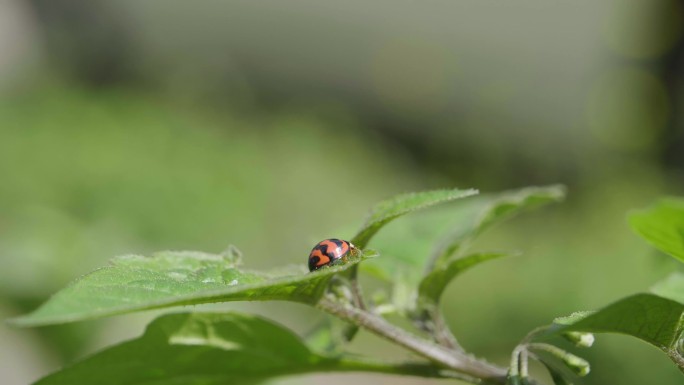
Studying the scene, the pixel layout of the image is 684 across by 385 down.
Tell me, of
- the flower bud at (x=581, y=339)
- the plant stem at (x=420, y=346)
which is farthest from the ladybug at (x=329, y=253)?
the flower bud at (x=581, y=339)

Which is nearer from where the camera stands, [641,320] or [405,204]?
[641,320]

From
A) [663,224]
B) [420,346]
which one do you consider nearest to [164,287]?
[420,346]

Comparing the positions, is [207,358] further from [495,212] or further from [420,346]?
[495,212]

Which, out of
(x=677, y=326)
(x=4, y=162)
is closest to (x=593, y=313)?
(x=677, y=326)

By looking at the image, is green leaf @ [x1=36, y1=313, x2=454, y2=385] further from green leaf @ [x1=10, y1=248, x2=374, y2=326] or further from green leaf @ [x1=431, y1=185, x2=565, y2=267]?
green leaf @ [x1=431, y1=185, x2=565, y2=267]

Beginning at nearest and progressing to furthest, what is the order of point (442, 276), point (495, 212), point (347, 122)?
point (442, 276) → point (495, 212) → point (347, 122)

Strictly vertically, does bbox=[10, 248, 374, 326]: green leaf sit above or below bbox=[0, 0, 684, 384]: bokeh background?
below

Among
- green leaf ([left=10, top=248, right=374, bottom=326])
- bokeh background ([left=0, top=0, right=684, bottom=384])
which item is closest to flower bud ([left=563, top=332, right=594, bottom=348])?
green leaf ([left=10, top=248, right=374, bottom=326])

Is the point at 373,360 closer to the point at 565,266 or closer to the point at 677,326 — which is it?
the point at 677,326
